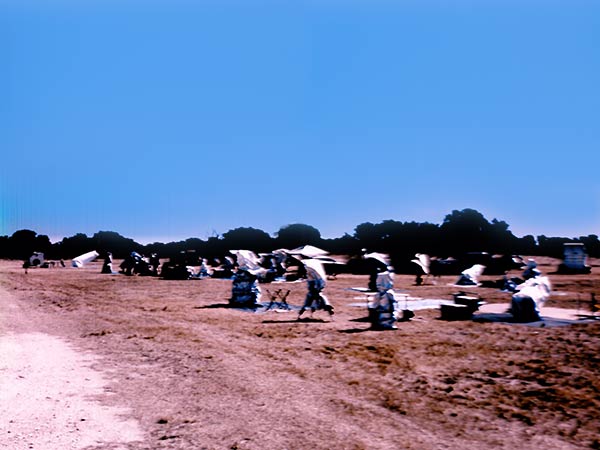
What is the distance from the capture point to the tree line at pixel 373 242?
276ft

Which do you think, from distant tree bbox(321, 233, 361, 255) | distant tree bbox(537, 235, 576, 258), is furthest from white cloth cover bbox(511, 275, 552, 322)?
distant tree bbox(321, 233, 361, 255)

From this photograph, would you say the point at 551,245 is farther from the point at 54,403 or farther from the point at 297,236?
the point at 54,403

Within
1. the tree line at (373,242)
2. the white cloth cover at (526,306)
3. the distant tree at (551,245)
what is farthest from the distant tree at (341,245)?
the white cloth cover at (526,306)

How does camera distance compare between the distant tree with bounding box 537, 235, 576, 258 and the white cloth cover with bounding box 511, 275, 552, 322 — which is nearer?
the white cloth cover with bounding box 511, 275, 552, 322

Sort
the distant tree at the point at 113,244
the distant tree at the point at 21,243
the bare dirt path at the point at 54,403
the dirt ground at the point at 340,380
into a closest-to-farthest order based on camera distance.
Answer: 1. the bare dirt path at the point at 54,403
2. the dirt ground at the point at 340,380
3. the distant tree at the point at 21,243
4. the distant tree at the point at 113,244

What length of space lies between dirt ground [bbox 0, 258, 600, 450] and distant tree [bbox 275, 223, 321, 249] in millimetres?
83302

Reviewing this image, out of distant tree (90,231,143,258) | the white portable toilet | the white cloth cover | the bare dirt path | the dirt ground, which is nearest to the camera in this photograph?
the bare dirt path

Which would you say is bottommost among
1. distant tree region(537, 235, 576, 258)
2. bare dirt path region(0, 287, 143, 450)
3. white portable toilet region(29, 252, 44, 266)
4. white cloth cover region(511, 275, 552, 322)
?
bare dirt path region(0, 287, 143, 450)

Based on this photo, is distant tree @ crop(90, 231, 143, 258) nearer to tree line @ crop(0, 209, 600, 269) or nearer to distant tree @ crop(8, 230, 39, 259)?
tree line @ crop(0, 209, 600, 269)

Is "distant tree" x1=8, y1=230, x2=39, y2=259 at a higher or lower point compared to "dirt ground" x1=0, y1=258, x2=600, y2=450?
higher

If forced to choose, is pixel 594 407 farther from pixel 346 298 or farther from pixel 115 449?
pixel 346 298

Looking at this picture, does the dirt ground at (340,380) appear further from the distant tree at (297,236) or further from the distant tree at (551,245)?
the distant tree at (297,236)

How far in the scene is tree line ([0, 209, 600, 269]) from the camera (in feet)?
276

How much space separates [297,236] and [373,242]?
76.8ft
